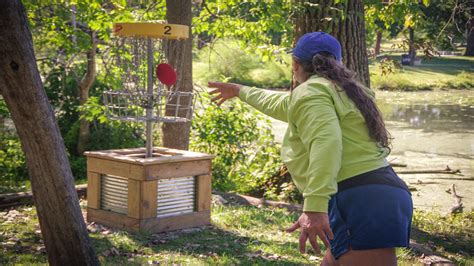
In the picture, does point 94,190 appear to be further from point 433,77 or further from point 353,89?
point 433,77

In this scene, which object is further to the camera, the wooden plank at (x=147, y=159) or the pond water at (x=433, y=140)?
the pond water at (x=433, y=140)

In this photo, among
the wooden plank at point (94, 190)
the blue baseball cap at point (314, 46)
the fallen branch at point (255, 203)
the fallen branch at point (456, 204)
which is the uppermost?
the blue baseball cap at point (314, 46)

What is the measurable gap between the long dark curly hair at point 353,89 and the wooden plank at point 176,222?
337 cm

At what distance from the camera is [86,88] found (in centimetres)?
1203

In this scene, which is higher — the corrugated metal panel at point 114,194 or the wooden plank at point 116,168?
the wooden plank at point 116,168

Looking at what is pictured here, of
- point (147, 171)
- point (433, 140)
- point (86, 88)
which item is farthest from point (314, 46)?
point (433, 140)

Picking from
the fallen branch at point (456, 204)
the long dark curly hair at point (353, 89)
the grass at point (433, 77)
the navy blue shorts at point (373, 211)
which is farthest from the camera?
the grass at point (433, 77)

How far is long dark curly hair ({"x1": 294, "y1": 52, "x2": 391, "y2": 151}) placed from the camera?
346 cm

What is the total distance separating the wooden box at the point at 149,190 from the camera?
6.52m

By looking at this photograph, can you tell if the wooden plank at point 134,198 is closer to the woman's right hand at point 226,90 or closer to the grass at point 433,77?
the woman's right hand at point 226,90

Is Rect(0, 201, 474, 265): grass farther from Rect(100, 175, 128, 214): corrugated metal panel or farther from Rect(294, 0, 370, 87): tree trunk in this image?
Rect(294, 0, 370, 87): tree trunk

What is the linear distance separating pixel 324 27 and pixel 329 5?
10.5 inches

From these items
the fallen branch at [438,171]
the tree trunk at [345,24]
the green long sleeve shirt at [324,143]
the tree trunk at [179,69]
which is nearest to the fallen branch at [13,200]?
the tree trunk at [179,69]

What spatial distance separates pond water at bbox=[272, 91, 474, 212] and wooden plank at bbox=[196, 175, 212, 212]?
279 cm
